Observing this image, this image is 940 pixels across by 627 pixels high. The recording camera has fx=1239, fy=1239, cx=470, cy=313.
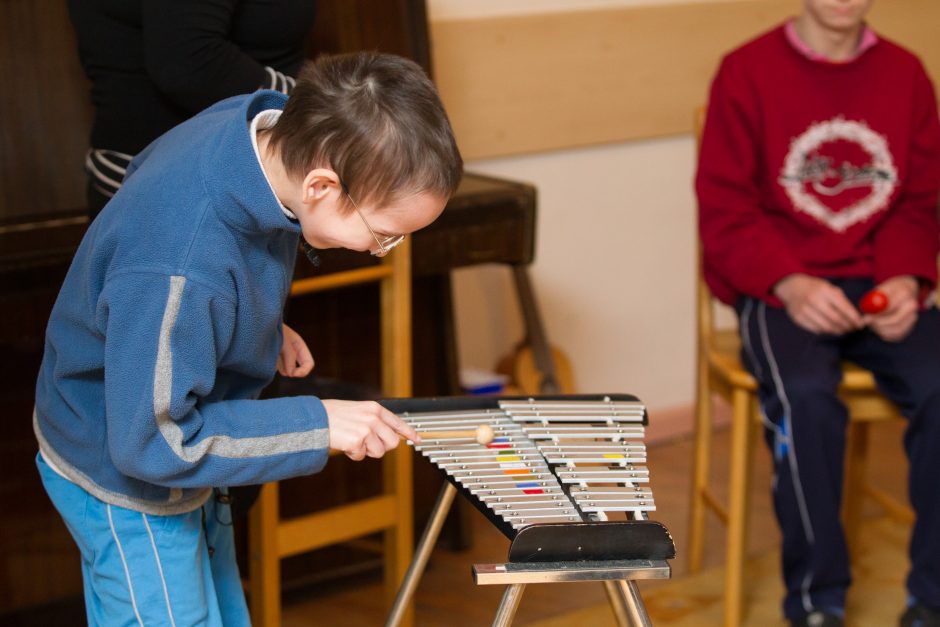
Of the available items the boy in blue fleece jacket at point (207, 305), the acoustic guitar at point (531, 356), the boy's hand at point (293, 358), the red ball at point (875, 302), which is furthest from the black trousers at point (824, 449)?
the boy in blue fleece jacket at point (207, 305)

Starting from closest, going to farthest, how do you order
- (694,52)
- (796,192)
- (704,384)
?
(796,192), (704,384), (694,52)

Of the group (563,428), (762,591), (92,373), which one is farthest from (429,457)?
(762,591)

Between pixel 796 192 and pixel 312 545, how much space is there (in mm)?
1193

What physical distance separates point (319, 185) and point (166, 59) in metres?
0.61

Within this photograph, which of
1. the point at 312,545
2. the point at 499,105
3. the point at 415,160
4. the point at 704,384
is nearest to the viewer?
the point at 415,160

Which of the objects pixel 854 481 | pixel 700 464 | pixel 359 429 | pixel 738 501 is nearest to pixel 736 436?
pixel 738 501

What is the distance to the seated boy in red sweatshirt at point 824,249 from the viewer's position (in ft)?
7.64

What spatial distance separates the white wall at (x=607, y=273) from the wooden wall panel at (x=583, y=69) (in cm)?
5

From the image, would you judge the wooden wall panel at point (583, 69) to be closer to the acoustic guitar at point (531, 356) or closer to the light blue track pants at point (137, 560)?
the acoustic guitar at point (531, 356)

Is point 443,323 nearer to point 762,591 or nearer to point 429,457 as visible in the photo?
point 762,591

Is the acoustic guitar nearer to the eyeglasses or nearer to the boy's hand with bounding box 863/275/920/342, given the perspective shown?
the boy's hand with bounding box 863/275/920/342

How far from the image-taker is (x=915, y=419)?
7.66 ft

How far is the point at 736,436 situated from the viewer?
247 cm

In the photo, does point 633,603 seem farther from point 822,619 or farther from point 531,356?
point 531,356
